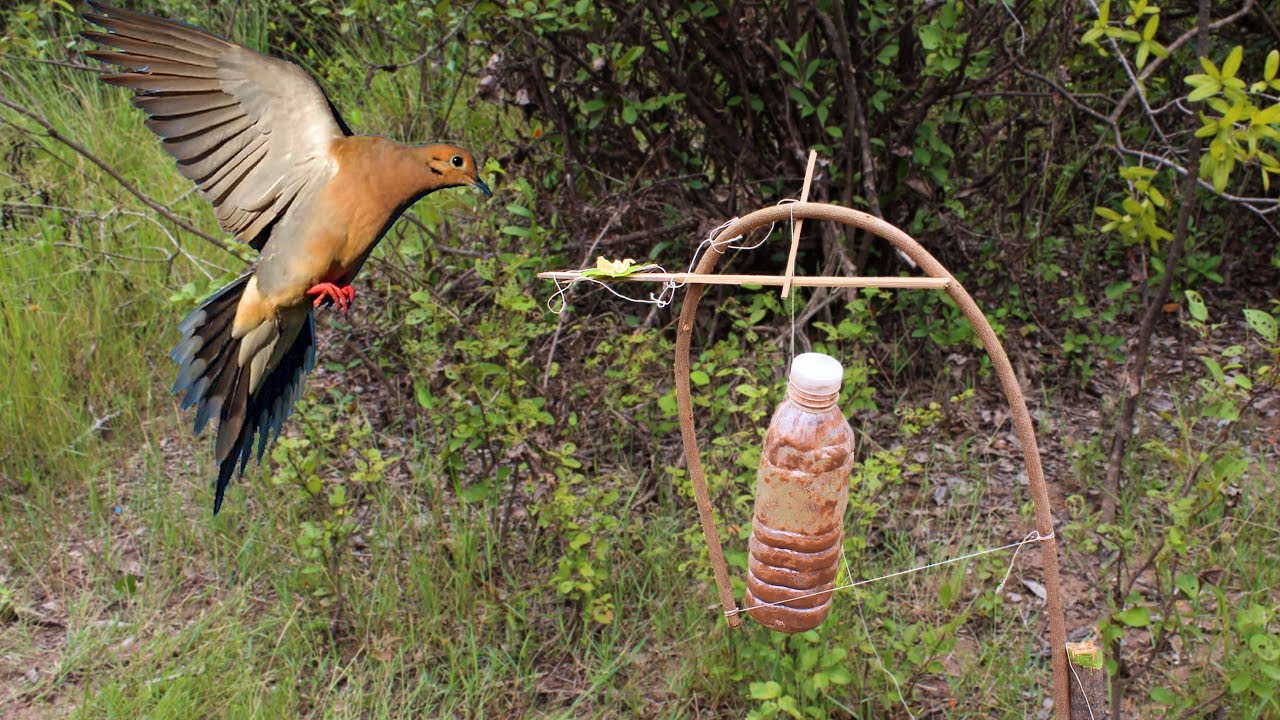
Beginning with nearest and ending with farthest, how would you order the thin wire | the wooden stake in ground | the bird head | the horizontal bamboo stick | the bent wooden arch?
the bird head, the horizontal bamboo stick, the bent wooden arch, the wooden stake in ground, the thin wire

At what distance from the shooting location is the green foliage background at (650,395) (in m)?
2.65

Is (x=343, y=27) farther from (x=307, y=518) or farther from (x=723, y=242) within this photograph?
(x=723, y=242)

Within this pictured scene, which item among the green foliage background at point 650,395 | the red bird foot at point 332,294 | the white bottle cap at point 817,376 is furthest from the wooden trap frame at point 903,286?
the green foliage background at point 650,395

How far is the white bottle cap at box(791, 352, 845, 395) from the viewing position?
4.86 feet

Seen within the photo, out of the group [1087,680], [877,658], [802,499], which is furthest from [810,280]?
[877,658]

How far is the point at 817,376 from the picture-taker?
1479 millimetres

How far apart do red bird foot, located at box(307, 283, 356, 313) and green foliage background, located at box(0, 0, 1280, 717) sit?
1.41 m

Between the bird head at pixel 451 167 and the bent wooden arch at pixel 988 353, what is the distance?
54cm

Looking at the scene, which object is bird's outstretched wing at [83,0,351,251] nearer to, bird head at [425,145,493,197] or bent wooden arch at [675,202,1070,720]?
bird head at [425,145,493,197]

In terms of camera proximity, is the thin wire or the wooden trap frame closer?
the wooden trap frame

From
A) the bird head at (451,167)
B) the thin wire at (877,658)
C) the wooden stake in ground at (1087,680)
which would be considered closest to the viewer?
the bird head at (451,167)

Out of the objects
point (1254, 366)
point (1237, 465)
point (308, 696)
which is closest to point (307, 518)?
point (308, 696)

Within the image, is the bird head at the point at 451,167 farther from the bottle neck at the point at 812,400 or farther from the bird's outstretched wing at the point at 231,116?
the bottle neck at the point at 812,400

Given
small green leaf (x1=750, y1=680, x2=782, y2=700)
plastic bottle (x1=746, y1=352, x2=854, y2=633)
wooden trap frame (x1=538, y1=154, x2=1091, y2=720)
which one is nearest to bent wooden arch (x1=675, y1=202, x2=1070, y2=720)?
wooden trap frame (x1=538, y1=154, x2=1091, y2=720)
